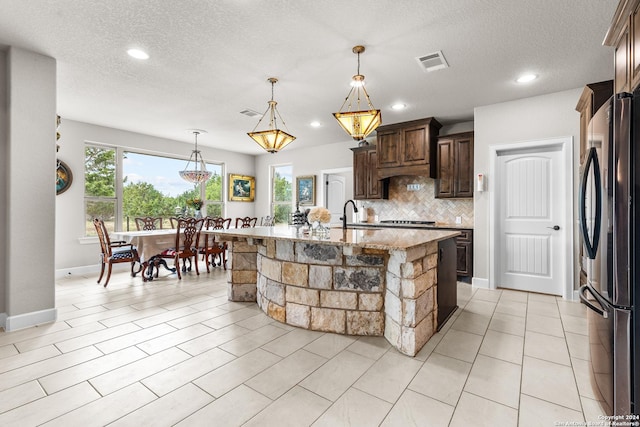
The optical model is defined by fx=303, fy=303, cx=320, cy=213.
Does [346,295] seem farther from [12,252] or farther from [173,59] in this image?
[12,252]

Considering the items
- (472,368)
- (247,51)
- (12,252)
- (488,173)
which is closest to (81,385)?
(12,252)

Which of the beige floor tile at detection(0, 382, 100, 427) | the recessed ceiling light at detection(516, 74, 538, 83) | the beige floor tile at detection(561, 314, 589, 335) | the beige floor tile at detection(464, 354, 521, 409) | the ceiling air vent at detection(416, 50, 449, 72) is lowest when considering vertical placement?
the beige floor tile at detection(464, 354, 521, 409)

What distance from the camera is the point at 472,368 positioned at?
2.18 meters

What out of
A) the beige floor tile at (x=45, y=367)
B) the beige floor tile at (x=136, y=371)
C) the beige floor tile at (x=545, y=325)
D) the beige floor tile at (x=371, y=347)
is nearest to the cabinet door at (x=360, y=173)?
the beige floor tile at (x=545, y=325)

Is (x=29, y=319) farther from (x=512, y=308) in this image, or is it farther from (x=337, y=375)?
(x=512, y=308)

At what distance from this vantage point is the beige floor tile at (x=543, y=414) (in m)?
1.63

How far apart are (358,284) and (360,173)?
374 centimetres

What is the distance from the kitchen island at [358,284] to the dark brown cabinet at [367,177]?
2.87 metres

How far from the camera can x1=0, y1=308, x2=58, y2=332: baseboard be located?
9.45ft

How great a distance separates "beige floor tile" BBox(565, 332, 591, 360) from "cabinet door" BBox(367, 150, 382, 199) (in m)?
3.63

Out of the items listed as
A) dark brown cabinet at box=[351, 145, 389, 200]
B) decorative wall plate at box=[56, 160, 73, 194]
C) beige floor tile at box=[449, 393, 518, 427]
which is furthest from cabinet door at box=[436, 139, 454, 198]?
decorative wall plate at box=[56, 160, 73, 194]

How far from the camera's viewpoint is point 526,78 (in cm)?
354

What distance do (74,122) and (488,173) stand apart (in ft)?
22.6

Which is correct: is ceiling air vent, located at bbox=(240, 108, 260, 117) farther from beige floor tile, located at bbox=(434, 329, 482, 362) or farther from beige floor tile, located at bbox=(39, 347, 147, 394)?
beige floor tile, located at bbox=(434, 329, 482, 362)
